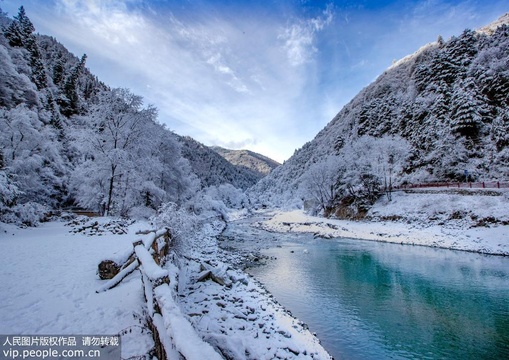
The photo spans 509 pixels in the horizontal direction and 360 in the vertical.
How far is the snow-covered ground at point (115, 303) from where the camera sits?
4875 millimetres

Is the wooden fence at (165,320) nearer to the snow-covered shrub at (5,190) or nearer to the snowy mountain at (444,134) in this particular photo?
the snow-covered shrub at (5,190)

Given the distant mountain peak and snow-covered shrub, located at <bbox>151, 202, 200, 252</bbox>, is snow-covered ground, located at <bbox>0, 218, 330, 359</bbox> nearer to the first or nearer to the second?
snow-covered shrub, located at <bbox>151, 202, 200, 252</bbox>

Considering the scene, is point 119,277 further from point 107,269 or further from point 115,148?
point 115,148

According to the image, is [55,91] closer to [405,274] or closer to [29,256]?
[29,256]

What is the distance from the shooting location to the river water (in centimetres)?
839

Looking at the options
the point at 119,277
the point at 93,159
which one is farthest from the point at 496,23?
the point at 119,277

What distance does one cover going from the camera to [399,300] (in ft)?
39.1

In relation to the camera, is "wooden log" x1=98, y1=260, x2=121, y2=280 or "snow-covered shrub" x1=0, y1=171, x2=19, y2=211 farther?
"snow-covered shrub" x1=0, y1=171, x2=19, y2=211

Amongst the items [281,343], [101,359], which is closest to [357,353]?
[281,343]

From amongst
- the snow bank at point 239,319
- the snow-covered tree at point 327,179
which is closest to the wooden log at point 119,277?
the snow bank at point 239,319

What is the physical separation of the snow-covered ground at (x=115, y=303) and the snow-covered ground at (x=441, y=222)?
20.1 metres

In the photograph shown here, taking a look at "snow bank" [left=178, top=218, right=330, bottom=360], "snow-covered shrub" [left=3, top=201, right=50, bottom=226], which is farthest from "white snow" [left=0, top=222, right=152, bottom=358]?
"snow-covered shrub" [left=3, top=201, right=50, bottom=226]

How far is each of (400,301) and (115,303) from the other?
1206cm

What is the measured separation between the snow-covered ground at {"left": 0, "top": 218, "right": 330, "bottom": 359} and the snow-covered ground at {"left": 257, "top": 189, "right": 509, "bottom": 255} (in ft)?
65.9
